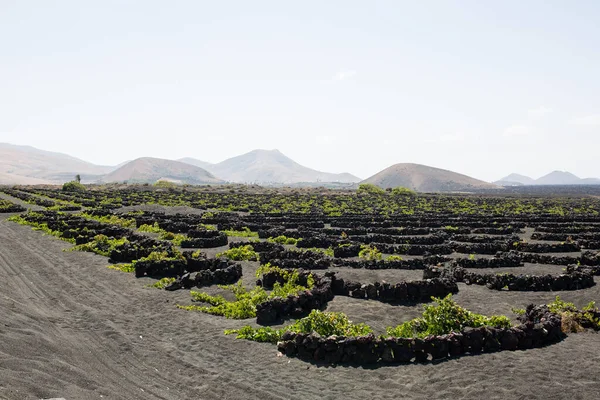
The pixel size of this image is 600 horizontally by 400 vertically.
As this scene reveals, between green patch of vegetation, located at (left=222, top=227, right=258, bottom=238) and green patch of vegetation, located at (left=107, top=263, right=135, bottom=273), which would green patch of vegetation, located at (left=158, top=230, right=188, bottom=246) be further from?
green patch of vegetation, located at (left=107, top=263, right=135, bottom=273)

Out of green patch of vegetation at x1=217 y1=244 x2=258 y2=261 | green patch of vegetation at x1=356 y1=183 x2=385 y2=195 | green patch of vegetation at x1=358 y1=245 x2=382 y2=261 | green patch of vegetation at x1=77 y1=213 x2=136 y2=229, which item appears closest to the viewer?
green patch of vegetation at x1=217 y1=244 x2=258 y2=261

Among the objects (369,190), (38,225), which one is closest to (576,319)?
(38,225)

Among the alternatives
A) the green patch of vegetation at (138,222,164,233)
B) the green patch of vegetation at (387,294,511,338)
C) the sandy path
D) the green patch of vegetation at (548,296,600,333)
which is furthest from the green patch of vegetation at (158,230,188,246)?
the green patch of vegetation at (548,296,600,333)

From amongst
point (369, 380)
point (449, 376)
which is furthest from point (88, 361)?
point (449, 376)

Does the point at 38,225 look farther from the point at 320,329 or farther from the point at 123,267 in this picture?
the point at 320,329

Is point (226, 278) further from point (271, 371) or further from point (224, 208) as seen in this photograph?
point (224, 208)

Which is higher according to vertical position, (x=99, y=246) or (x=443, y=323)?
(x=443, y=323)

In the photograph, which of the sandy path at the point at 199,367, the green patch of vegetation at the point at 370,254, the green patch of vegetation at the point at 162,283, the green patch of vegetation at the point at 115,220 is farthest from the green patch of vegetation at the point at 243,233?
the sandy path at the point at 199,367

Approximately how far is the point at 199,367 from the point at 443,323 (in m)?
7.01

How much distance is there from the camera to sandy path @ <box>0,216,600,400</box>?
10352 millimetres

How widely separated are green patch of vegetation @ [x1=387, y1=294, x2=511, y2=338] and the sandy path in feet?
4.29

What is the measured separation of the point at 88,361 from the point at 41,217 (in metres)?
38.2

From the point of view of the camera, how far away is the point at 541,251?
105 feet

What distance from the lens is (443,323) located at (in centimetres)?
1348
